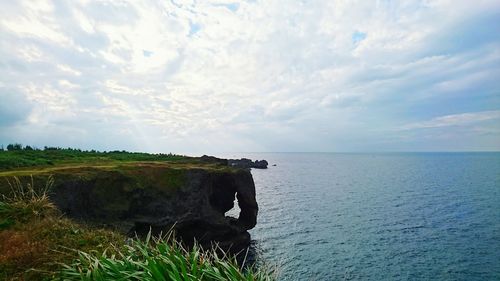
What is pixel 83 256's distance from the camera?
873 centimetres

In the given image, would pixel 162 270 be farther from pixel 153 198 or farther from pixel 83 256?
pixel 153 198

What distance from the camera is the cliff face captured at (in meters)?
28.2

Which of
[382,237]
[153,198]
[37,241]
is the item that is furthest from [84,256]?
[382,237]

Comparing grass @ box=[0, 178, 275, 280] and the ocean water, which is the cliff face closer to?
the ocean water

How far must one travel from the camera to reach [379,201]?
66.1 meters

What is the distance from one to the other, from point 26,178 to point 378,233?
3939 cm

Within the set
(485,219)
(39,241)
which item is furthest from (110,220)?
(485,219)

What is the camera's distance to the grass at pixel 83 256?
6852 mm

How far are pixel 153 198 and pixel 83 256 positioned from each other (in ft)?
81.6

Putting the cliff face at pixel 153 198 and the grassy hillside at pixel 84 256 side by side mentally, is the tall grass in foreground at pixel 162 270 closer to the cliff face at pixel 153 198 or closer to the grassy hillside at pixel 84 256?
the grassy hillside at pixel 84 256

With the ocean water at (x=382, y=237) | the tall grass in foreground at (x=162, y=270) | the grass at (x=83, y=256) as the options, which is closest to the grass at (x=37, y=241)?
the grass at (x=83, y=256)

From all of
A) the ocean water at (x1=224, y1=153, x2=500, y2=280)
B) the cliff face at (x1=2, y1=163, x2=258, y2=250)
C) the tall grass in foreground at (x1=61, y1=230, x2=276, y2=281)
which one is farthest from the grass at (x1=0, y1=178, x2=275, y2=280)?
the ocean water at (x1=224, y1=153, x2=500, y2=280)

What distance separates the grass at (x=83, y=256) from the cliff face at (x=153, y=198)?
1571 centimetres

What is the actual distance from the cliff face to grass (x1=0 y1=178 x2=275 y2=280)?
618 inches
